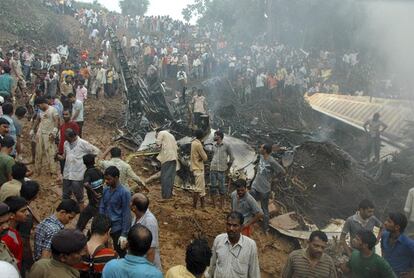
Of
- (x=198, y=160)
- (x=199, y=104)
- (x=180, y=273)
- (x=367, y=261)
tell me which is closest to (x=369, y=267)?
(x=367, y=261)

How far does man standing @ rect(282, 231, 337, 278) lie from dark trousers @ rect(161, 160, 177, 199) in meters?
4.20

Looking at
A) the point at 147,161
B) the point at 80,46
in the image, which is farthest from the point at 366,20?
the point at 147,161

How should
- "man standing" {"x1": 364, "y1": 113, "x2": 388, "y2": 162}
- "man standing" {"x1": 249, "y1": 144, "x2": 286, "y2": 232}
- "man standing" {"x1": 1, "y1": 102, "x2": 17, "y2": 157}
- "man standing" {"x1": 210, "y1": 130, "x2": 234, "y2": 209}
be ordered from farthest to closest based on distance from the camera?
"man standing" {"x1": 364, "y1": 113, "x2": 388, "y2": 162} → "man standing" {"x1": 210, "y1": 130, "x2": 234, "y2": 209} → "man standing" {"x1": 249, "y1": 144, "x2": 286, "y2": 232} → "man standing" {"x1": 1, "y1": 102, "x2": 17, "y2": 157}

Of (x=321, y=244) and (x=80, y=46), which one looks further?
(x=80, y=46)

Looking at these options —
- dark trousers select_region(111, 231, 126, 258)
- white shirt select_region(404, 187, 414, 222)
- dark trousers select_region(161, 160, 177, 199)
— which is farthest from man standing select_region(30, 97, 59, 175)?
white shirt select_region(404, 187, 414, 222)

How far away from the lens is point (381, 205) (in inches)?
378

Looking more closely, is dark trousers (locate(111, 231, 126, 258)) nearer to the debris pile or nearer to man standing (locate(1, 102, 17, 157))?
man standing (locate(1, 102, 17, 157))

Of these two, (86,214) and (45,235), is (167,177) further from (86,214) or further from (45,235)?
(45,235)

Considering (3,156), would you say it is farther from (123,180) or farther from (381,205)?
(381,205)

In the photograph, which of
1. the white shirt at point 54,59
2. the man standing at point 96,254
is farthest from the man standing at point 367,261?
the white shirt at point 54,59

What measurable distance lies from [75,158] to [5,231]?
272cm

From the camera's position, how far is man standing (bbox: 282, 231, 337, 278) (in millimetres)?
3846

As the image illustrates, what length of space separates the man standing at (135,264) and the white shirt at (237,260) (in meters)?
1.04

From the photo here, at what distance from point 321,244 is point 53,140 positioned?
592 cm
